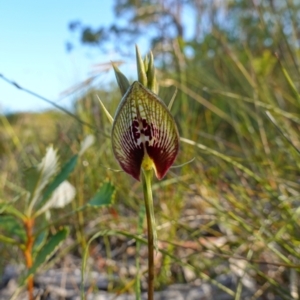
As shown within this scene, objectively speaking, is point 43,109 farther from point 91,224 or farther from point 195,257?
point 195,257

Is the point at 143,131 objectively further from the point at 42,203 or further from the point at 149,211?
the point at 42,203

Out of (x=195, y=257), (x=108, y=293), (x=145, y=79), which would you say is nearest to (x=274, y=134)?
(x=195, y=257)

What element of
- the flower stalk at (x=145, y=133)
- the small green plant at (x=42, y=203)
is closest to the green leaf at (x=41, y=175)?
the small green plant at (x=42, y=203)

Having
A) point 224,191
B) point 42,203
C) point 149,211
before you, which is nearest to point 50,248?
point 42,203

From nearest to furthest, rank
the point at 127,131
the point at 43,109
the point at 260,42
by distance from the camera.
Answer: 1. the point at 127,131
2. the point at 43,109
3. the point at 260,42

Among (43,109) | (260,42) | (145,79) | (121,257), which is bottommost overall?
(121,257)

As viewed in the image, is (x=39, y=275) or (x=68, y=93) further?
(x=39, y=275)

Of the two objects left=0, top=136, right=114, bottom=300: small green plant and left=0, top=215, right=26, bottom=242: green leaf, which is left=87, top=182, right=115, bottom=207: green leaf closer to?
left=0, top=136, right=114, bottom=300: small green plant
